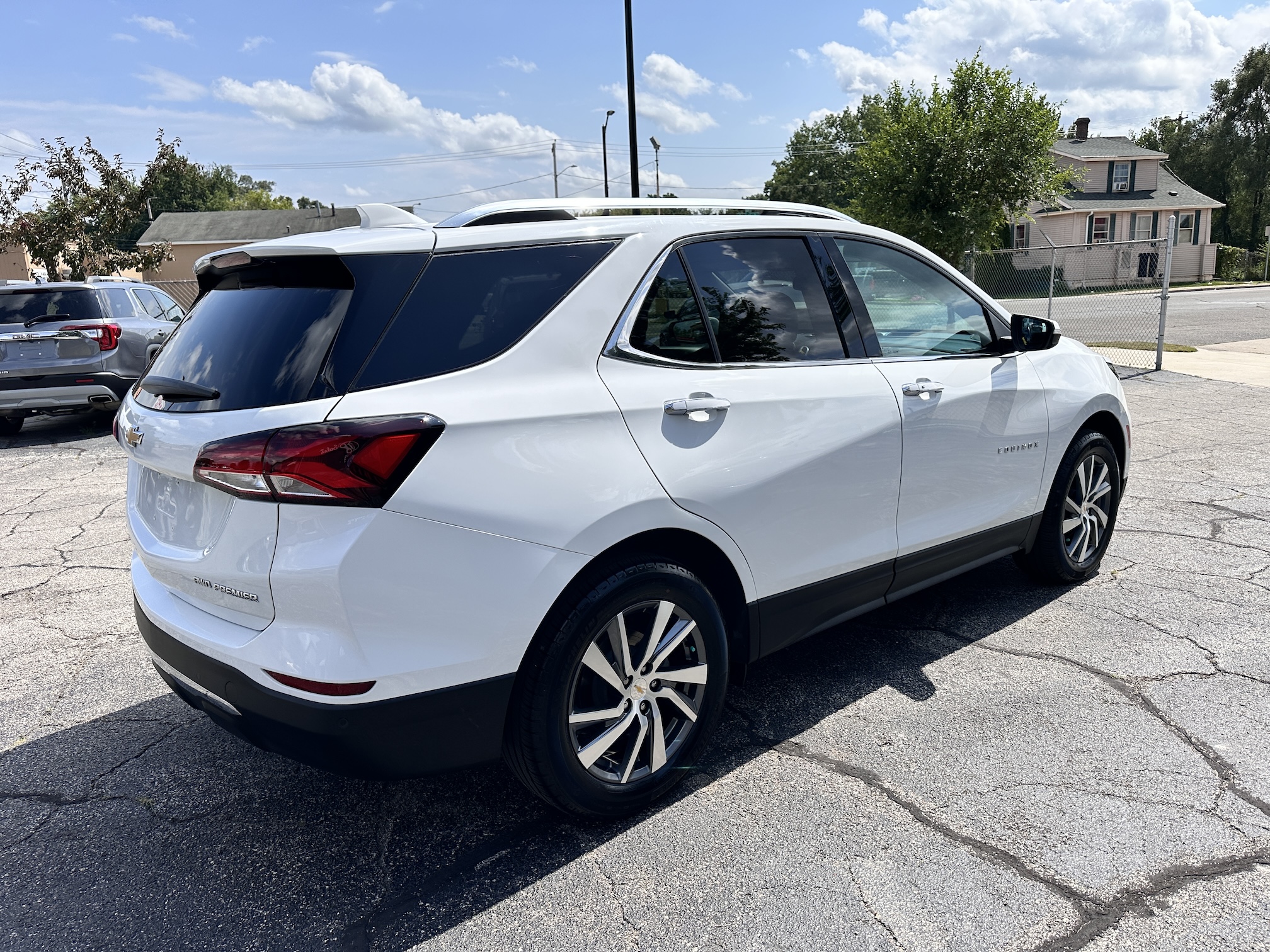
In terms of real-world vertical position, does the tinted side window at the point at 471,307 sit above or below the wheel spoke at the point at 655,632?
above

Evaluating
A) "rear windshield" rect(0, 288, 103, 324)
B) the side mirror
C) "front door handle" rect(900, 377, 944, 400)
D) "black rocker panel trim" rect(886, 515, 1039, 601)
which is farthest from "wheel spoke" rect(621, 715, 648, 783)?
"rear windshield" rect(0, 288, 103, 324)

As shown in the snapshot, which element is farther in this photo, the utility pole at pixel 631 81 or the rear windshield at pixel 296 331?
the utility pole at pixel 631 81

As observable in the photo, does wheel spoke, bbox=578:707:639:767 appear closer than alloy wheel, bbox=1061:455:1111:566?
Yes

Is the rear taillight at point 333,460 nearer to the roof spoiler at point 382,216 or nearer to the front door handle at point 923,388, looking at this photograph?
the roof spoiler at point 382,216

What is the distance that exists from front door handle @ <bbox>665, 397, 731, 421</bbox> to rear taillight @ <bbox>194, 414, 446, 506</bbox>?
812 millimetres

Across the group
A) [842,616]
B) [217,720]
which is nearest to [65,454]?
[217,720]

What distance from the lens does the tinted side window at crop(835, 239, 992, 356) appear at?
3.61 meters

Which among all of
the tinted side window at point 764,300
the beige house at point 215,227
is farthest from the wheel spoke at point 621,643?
the beige house at point 215,227

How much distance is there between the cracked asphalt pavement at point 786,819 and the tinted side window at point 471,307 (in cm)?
144

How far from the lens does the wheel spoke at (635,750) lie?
2.74m

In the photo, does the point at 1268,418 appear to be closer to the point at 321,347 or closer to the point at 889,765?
the point at 889,765

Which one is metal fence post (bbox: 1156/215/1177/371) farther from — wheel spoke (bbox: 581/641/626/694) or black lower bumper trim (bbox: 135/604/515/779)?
black lower bumper trim (bbox: 135/604/515/779)

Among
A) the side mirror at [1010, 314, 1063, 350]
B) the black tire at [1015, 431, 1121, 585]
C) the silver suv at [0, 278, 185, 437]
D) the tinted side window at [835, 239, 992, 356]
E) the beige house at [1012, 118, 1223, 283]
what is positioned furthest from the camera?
the beige house at [1012, 118, 1223, 283]

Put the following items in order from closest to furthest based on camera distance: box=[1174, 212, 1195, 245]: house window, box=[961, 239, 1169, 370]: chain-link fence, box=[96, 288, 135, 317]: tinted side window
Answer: box=[96, 288, 135, 317]: tinted side window → box=[961, 239, 1169, 370]: chain-link fence → box=[1174, 212, 1195, 245]: house window
